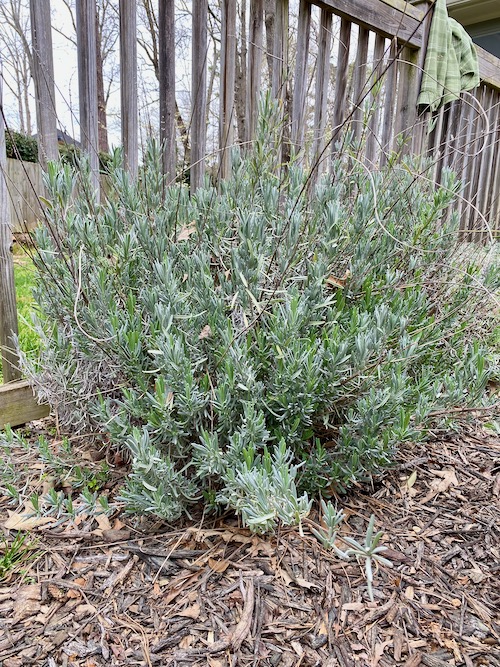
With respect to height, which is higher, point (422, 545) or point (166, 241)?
point (166, 241)

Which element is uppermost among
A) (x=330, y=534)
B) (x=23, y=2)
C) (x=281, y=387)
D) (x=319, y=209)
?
(x=23, y=2)

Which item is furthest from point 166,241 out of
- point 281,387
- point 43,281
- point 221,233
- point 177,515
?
point 177,515

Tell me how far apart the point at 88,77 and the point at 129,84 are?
0.60ft

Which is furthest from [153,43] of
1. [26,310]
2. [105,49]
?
[26,310]

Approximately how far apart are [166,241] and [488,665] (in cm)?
145

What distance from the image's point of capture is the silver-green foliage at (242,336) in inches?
48.7

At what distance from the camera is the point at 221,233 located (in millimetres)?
1586

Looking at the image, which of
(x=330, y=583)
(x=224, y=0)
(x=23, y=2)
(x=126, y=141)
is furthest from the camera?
(x=23, y=2)

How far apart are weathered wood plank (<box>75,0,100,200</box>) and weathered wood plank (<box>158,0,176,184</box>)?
12.0 inches

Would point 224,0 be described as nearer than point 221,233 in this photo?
No

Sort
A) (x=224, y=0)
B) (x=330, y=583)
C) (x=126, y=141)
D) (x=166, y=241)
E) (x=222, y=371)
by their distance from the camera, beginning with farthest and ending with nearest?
(x=224, y=0)
(x=126, y=141)
(x=166, y=241)
(x=222, y=371)
(x=330, y=583)

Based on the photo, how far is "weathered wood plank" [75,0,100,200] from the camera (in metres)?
1.85

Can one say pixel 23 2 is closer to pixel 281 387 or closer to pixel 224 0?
pixel 224 0

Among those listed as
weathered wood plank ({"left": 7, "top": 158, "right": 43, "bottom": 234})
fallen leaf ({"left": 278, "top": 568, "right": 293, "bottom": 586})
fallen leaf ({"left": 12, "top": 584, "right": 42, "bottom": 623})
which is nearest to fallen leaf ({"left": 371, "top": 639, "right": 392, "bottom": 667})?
fallen leaf ({"left": 278, "top": 568, "right": 293, "bottom": 586})
